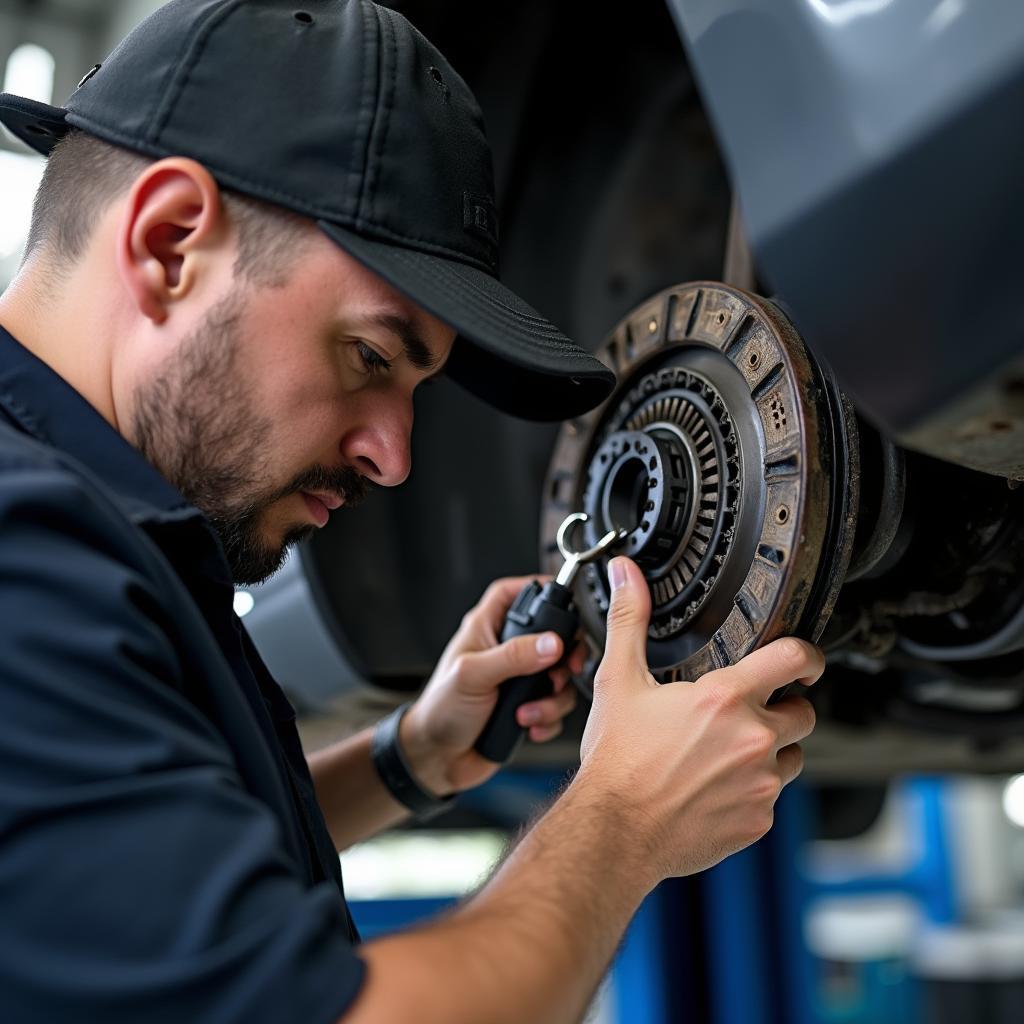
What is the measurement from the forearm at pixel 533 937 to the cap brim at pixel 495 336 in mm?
253

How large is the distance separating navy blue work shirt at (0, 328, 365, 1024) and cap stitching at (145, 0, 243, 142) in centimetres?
23

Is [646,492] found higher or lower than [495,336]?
lower

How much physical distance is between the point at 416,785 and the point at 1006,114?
27.3 inches

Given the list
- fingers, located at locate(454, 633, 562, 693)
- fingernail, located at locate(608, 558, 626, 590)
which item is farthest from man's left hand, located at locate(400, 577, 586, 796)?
fingernail, located at locate(608, 558, 626, 590)

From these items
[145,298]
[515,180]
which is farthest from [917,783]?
[145,298]

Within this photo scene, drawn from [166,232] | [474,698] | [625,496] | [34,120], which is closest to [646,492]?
[625,496]

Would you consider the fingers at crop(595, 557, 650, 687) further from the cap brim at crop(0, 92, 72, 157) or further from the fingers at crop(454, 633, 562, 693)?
the cap brim at crop(0, 92, 72, 157)

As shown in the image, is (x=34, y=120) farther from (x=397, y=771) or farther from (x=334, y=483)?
A: (x=397, y=771)

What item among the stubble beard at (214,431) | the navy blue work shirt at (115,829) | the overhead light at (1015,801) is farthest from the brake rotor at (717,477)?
the overhead light at (1015,801)

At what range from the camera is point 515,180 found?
1.12 m

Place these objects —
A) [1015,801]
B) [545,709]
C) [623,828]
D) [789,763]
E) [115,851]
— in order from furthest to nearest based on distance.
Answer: [1015,801]
[545,709]
[789,763]
[623,828]
[115,851]

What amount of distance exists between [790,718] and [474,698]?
1.02 ft

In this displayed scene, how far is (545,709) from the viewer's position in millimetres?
879

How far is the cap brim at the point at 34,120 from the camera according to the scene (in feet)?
2.42
